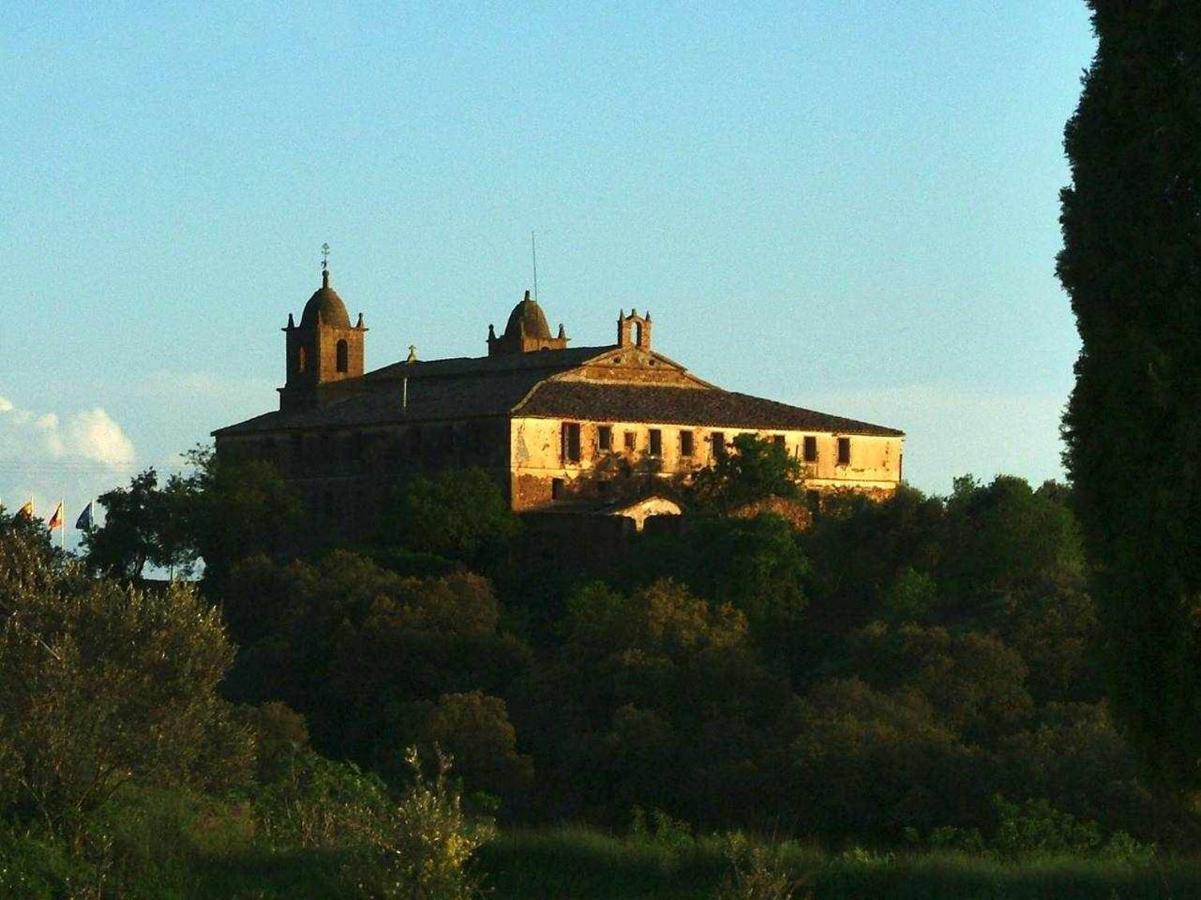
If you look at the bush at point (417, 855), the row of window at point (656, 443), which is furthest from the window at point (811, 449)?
the bush at point (417, 855)

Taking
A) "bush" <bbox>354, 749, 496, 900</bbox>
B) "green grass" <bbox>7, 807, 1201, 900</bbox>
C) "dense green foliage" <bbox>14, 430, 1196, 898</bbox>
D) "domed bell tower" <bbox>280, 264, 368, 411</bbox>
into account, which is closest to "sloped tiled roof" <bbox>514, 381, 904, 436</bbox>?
"dense green foliage" <bbox>14, 430, 1196, 898</bbox>

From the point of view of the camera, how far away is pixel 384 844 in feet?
44.8

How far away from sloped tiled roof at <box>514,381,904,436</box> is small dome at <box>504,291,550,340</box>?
8770mm

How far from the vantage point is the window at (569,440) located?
175 ft

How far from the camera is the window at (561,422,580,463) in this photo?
53.2 meters

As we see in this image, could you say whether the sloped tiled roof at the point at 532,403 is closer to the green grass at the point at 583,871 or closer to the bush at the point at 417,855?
the green grass at the point at 583,871

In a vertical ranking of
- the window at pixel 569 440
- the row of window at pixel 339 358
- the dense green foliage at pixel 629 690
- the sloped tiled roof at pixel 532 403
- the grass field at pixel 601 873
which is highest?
the row of window at pixel 339 358

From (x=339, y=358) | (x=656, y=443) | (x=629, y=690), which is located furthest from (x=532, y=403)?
(x=629, y=690)

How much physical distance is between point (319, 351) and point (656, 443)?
499 inches

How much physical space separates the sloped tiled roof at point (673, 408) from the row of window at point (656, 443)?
25 cm

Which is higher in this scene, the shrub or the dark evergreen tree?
the dark evergreen tree

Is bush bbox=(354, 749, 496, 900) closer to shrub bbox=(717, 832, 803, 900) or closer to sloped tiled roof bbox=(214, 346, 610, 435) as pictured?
shrub bbox=(717, 832, 803, 900)

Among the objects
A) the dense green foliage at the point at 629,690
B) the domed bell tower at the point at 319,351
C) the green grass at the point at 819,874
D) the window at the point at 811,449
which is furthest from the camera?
the domed bell tower at the point at 319,351

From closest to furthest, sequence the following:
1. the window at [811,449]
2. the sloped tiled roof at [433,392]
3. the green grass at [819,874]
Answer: the green grass at [819,874] < the sloped tiled roof at [433,392] < the window at [811,449]
